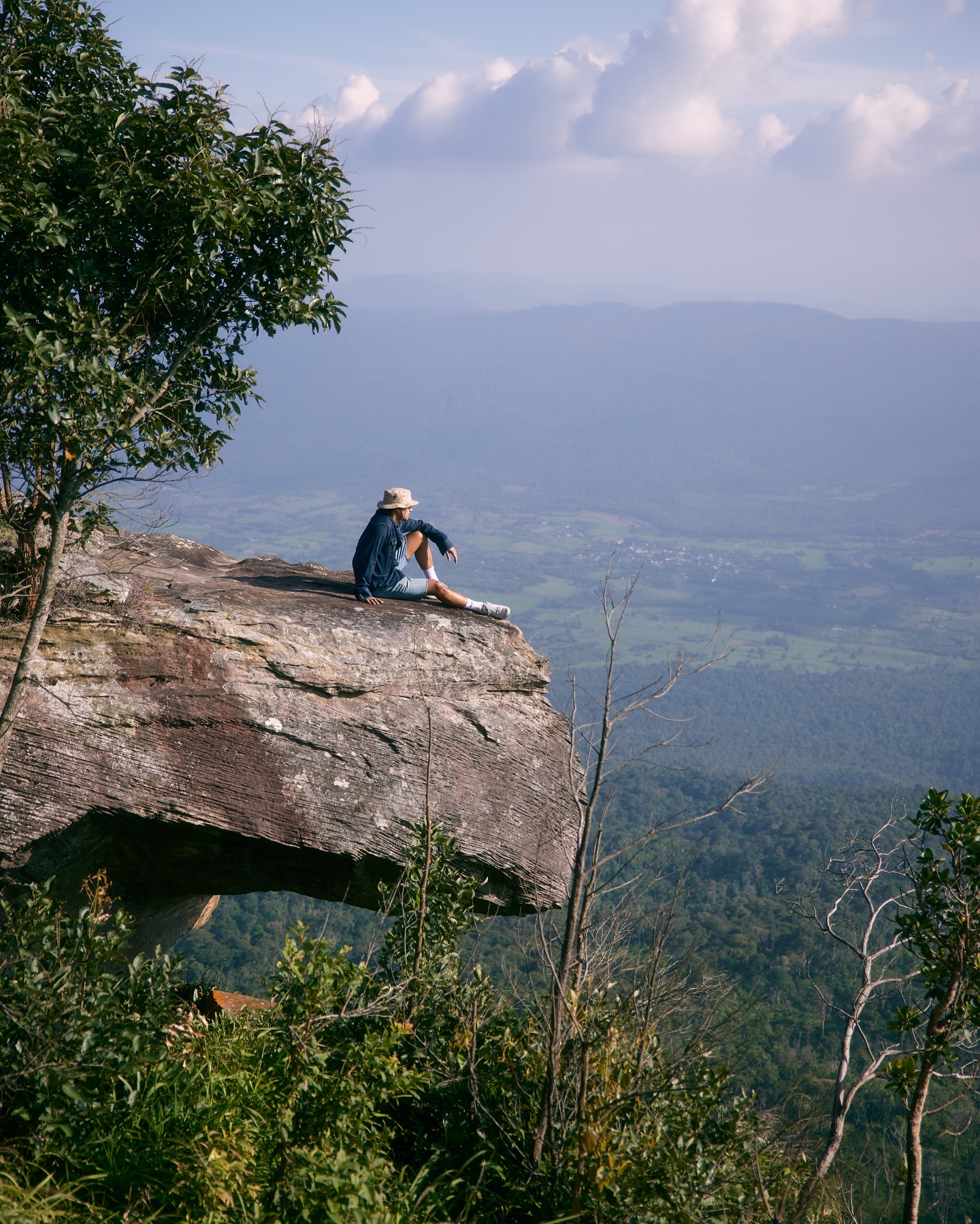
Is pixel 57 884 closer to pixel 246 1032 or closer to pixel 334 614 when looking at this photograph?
pixel 246 1032

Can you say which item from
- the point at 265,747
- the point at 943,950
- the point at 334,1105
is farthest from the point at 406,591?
the point at 943,950

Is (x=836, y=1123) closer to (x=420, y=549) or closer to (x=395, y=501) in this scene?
(x=420, y=549)

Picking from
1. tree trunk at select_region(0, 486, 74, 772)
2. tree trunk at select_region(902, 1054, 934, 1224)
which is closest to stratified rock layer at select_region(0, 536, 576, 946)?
tree trunk at select_region(0, 486, 74, 772)

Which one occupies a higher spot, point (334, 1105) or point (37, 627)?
point (37, 627)

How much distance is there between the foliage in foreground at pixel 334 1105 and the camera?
599cm

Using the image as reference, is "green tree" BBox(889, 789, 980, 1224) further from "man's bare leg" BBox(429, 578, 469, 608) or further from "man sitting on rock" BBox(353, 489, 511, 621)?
"man's bare leg" BBox(429, 578, 469, 608)

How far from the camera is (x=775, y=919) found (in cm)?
4881

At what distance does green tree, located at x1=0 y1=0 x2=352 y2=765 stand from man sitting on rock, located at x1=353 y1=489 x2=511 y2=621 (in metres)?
3.44

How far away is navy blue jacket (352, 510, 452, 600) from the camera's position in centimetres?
1196

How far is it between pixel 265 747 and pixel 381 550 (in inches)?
130

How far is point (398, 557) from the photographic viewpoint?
40.6 ft

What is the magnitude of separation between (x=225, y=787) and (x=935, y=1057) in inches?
302

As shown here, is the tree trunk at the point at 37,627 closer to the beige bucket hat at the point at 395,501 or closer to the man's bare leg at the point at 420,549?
the beige bucket hat at the point at 395,501

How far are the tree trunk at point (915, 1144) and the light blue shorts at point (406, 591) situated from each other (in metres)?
8.07
